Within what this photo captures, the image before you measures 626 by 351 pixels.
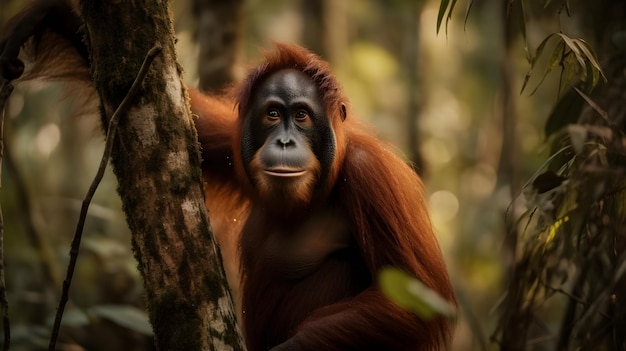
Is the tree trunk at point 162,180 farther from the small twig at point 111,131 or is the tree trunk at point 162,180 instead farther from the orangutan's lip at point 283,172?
the orangutan's lip at point 283,172

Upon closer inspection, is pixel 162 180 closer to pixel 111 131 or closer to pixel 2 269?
pixel 111 131

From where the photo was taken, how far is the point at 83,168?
30.5 feet

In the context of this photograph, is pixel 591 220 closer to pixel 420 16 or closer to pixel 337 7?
pixel 420 16

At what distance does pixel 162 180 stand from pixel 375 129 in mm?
2127

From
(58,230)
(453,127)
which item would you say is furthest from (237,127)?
(453,127)

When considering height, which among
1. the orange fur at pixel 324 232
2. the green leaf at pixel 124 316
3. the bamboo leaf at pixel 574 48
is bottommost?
the green leaf at pixel 124 316

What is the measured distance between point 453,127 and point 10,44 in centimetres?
901

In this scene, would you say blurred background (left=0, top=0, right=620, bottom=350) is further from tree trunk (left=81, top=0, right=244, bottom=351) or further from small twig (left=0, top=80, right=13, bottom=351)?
small twig (left=0, top=80, right=13, bottom=351)

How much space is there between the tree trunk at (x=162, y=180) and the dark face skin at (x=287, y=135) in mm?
796

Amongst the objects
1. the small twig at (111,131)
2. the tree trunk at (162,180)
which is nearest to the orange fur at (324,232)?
the tree trunk at (162,180)

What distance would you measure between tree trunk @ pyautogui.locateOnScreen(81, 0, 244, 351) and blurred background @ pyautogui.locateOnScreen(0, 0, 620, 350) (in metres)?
0.93

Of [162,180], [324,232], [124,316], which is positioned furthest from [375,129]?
[162,180]

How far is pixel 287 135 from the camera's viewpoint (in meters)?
3.76

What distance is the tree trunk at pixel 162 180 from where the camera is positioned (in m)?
2.71
